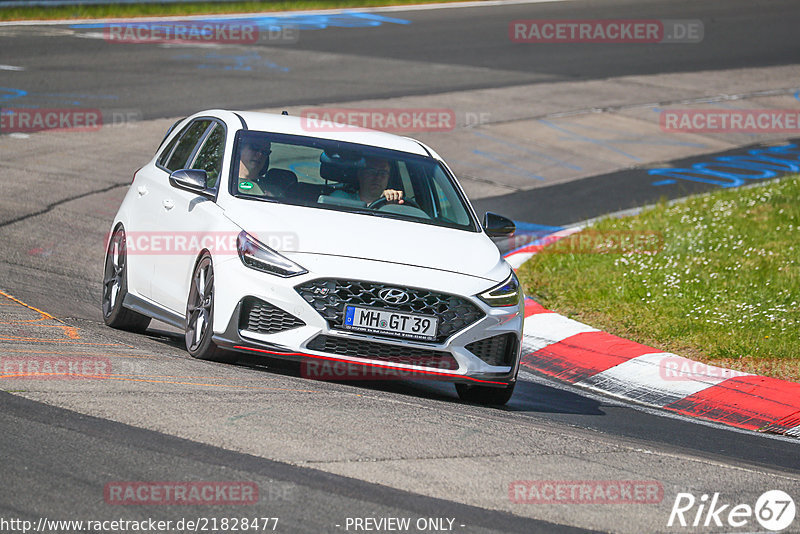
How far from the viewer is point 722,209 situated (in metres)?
14.6

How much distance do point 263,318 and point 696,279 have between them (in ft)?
19.0

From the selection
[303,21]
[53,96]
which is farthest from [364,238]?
[303,21]

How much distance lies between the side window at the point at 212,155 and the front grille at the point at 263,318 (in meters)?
1.29

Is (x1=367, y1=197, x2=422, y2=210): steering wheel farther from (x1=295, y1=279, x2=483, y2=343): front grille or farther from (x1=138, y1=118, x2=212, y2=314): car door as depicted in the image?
(x1=138, y1=118, x2=212, y2=314): car door

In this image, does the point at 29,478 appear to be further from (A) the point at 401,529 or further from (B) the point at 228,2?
(B) the point at 228,2

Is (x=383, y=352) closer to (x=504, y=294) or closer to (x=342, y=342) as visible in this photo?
(x=342, y=342)

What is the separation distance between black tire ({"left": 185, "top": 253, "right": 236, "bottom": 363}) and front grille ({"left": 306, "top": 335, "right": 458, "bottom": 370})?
0.69 meters

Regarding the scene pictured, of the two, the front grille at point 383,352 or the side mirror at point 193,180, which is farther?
the side mirror at point 193,180

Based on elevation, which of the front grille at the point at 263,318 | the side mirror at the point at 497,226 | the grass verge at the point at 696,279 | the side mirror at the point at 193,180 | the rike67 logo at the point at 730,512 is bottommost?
the grass verge at the point at 696,279

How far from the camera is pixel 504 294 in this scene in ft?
24.2

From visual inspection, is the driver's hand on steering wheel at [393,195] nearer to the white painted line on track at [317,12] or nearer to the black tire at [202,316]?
the black tire at [202,316]

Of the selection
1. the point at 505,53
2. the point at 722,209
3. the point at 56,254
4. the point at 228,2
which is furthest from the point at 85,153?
the point at 228,2

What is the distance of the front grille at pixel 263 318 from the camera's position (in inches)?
275

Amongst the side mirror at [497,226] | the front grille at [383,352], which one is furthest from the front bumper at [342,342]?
the side mirror at [497,226]
